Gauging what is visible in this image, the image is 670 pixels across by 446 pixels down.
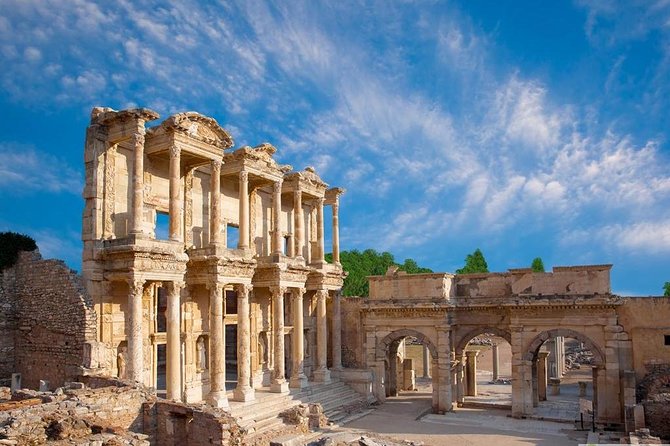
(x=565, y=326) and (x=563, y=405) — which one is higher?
(x=565, y=326)

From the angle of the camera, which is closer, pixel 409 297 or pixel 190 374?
pixel 190 374

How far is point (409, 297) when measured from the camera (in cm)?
2817

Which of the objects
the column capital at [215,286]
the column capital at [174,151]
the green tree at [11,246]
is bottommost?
the column capital at [215,286]

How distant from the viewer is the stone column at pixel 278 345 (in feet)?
83.8

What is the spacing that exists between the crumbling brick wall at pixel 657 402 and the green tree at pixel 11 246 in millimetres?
23620

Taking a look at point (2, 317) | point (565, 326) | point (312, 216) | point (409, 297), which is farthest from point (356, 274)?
point (2, 317)

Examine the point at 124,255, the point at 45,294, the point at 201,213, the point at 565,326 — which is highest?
the point at 201,213

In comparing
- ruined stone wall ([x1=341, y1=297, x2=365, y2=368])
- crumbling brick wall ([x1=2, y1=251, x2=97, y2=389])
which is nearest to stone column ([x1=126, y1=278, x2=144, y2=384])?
crumbling brick wall ([x1=2, y1=251, x2=97, y2=389])

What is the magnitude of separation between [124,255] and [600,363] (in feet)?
64.6

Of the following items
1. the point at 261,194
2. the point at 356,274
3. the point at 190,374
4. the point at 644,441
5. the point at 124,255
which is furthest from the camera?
the point at 356,274

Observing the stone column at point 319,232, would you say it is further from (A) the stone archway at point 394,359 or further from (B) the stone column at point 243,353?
(B) the stone column at point 243,353

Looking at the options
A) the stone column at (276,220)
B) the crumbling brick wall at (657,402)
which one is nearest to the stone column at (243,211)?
the stone column at (276,220)

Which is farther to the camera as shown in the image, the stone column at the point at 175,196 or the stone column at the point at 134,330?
the stone column at the point at 175,196

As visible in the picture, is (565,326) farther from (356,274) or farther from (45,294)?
(356,274)
